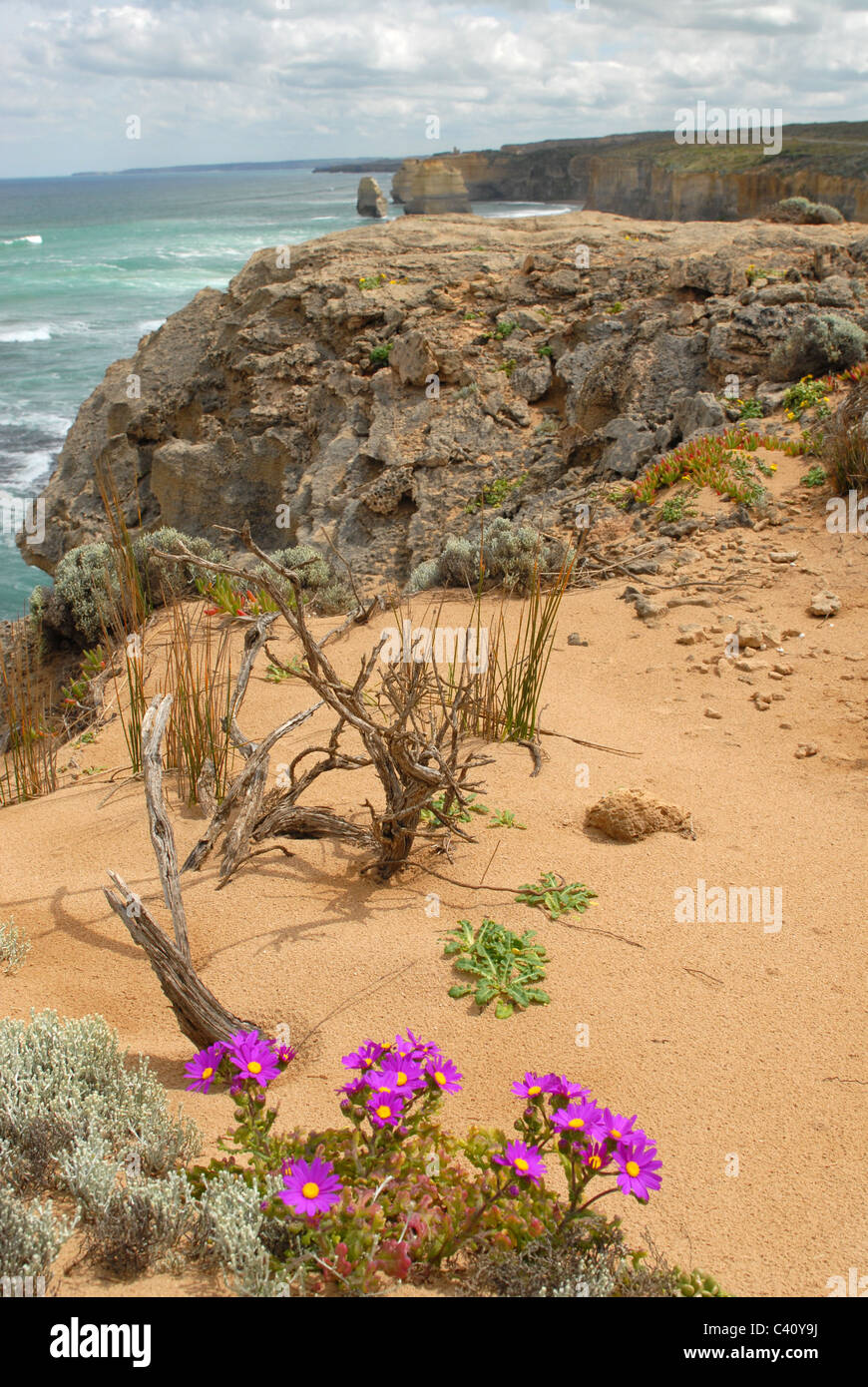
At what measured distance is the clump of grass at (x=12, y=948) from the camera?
3045 millimetres

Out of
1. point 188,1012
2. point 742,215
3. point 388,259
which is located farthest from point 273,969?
point 742,215

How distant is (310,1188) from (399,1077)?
0.29 m

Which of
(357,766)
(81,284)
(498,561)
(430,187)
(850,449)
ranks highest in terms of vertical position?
(430,187)

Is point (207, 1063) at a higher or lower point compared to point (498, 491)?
lower

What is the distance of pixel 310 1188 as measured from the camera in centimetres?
182

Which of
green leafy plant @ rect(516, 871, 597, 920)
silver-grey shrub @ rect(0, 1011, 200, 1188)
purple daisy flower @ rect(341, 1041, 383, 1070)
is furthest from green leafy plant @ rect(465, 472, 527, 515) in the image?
purple daisy flower @ rect(341, 1041, 383, 1070)

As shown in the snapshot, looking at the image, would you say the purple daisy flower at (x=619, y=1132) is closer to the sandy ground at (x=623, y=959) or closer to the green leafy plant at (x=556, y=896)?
the sandy ground at (x=623, y=959)

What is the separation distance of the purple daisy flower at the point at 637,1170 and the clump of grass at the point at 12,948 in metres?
2.08

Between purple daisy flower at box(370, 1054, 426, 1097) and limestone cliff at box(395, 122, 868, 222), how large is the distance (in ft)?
88.0

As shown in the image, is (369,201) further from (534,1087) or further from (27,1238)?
(27,1238)

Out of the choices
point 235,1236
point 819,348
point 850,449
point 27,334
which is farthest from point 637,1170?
point 27,334

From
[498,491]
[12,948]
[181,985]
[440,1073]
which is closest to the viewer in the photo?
[440,1073]

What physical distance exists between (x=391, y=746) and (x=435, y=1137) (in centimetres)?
144

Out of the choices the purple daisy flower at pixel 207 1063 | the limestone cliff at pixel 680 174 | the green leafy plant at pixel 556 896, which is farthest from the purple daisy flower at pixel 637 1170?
the limestone cliff at pixel 680 174
